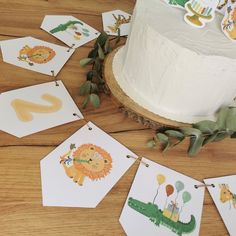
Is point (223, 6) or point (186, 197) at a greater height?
point (223, 6)

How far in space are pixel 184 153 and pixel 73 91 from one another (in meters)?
0.28

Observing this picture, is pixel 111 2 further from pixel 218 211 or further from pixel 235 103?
pixel 218 211

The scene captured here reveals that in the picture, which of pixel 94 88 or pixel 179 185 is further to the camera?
pixel 94 88

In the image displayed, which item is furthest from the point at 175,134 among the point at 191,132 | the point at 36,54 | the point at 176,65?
the point at 36,54

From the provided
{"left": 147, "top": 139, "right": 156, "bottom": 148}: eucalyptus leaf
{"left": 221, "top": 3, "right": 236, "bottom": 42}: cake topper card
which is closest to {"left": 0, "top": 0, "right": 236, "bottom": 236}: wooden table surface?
{"left": 147, "top": 139, "right": 156, "bottom": 148}: eucalyptus leaf

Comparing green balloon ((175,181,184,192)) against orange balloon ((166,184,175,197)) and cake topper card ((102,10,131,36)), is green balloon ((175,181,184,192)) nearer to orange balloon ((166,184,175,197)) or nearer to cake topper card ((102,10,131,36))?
orange balloon ((166,184,175,197))

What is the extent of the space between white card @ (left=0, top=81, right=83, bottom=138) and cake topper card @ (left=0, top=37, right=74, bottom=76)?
64 mm

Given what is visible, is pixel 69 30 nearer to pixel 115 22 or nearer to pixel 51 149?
pixel 115 22

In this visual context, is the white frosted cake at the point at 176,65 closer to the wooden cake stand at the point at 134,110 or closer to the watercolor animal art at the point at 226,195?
the wooden cake stand at the point at 134,110

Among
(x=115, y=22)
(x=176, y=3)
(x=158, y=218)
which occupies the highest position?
(x=176, y=3)

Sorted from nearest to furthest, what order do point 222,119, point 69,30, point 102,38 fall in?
1. point 222,119
2. point 102,38
3. point 69,30

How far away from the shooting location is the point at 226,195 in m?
0.60

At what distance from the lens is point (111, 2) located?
1.04m

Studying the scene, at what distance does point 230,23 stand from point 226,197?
33 centimetres
